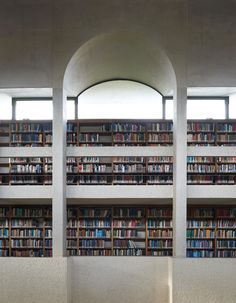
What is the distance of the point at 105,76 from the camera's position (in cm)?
774

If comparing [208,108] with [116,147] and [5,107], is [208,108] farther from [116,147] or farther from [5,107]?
[5,107]

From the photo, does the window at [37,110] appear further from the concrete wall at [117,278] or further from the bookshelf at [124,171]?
the concrete wall at [117,278]

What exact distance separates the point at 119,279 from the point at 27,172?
3.08 m

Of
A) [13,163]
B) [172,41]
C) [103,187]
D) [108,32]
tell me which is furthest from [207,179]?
[13,163]

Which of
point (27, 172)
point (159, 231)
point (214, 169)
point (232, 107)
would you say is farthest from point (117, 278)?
point (232, 107)

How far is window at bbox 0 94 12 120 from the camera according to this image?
293 inches

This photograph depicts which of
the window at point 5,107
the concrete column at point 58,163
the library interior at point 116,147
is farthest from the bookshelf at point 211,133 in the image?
the window at point 5,107

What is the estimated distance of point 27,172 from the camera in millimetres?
7348

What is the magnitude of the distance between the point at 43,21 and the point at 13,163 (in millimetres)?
3201

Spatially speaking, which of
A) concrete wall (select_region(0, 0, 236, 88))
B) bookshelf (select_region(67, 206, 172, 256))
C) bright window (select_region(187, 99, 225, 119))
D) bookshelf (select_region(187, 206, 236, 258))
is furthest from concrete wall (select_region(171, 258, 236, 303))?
bright window (select_region(187, 99, 225, 119))

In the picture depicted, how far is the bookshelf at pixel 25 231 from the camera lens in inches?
287

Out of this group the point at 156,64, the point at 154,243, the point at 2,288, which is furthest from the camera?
the point at 154,243

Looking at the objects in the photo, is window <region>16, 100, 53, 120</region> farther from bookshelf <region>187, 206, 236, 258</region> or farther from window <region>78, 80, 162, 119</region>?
bookshelf <region>187, 206, 236, 258</region>

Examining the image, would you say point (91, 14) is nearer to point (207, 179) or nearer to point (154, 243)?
point (207, 179)
